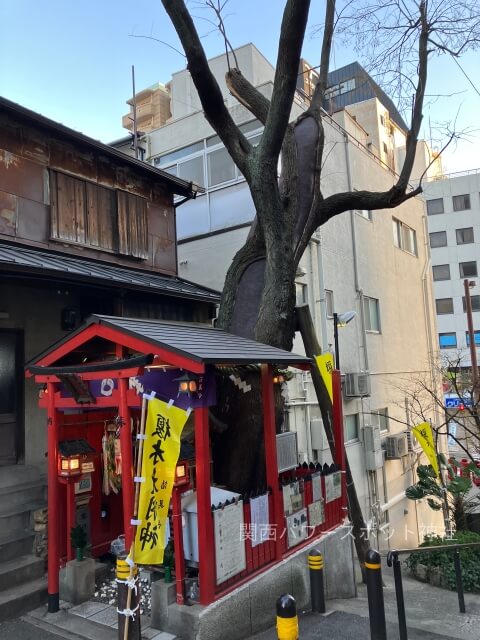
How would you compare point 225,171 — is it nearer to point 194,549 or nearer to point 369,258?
point 369,258

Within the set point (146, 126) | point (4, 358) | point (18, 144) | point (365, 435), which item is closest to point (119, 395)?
point (4, 358)

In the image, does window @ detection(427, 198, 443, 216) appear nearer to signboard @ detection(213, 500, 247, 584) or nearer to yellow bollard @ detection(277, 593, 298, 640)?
signboard @ detection(213, 500, 247, 584)

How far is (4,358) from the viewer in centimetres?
802

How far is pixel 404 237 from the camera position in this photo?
21.9 metres

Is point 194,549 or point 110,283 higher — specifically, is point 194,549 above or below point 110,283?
below

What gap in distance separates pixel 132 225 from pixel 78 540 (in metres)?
7.19

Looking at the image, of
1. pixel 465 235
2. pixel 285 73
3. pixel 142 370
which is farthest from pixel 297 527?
pixel 465 235

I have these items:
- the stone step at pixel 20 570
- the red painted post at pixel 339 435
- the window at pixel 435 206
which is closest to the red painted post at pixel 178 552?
the stone step at pixel 20 570

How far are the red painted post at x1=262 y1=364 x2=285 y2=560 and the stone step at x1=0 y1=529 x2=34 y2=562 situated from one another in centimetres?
346

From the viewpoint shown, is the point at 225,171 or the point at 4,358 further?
the point at 225,171

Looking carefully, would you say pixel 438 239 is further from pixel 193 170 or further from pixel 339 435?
pixel 339 435

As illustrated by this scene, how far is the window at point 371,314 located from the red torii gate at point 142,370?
36.3ft

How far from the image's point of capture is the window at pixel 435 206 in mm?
45188

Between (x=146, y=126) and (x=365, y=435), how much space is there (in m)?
21.3
